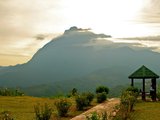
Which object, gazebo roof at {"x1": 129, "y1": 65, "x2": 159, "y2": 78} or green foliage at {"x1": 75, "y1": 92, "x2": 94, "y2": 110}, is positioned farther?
gazebo roof at {"x1": 129, "y1": 65, "x2": 159, "y2": 78}

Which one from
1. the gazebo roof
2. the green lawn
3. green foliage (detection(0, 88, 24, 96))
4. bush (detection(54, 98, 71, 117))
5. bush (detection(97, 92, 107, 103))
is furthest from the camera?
green foliage (detection(0, 88, 24, 96))

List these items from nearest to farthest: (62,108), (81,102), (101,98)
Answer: (62,108), (81,102), (101,98)

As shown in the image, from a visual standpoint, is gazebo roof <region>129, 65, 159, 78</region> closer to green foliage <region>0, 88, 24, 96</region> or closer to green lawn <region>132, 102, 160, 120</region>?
green lawn <region>132, 102, 160, 120</region>

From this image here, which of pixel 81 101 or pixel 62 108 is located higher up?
pixel 81 101

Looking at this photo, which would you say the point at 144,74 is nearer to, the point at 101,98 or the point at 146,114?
the point at 101,98

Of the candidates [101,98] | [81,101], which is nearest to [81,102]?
[81,101]

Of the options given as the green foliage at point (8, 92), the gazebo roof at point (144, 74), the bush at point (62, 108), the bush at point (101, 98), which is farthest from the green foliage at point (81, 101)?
the green foliage at point (8, 92)

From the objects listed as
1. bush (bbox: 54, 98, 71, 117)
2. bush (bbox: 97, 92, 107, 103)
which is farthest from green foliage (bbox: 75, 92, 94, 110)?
bush (bbox: 97, 92, 107, 103)

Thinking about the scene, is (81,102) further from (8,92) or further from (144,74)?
(8,92)

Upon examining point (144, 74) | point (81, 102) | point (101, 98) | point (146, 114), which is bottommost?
point (146, 114)

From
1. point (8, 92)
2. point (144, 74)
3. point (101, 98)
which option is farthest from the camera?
point (8, 92)

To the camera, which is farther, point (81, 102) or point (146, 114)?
point (81, 102)

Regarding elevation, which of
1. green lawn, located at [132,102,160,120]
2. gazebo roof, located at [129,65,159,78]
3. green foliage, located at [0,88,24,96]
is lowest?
green lawn, located at [132,102,160,120]

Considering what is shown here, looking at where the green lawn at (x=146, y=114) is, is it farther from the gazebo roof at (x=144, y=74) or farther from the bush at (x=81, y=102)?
the gazebo roof at (x=144, y=74)
